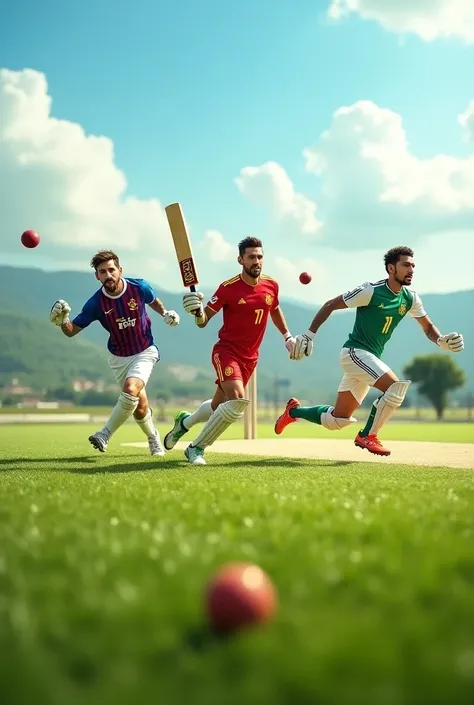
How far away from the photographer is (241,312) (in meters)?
8.79

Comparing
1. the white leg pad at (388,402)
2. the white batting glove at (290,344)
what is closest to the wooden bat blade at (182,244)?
the white batting glove at (290,344)

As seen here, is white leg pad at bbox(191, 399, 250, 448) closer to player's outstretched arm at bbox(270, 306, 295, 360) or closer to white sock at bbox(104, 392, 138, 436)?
white sock at bbox(104, 392, 138, 436)

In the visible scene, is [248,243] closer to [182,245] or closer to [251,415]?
[182,245]

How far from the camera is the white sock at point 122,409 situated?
9047mm

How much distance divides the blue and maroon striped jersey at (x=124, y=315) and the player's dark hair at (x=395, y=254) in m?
2.84

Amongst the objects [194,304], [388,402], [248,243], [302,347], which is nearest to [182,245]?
[248,243]

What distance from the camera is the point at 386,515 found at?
4.62m

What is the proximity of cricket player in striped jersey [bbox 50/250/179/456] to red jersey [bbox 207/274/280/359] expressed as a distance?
2.91ft

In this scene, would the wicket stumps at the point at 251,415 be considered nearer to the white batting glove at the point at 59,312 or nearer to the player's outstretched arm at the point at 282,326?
the player's outstretched arm at the point at 282,326

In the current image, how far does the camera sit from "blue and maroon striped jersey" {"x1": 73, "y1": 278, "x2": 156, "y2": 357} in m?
9.35

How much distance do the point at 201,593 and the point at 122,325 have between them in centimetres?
697

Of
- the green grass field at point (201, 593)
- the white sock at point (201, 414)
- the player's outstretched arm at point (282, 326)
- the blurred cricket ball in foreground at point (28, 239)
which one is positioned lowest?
the green grass field at point (201, 593)

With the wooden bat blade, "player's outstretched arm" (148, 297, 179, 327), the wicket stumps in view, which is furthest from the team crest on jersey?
the wicket stumps

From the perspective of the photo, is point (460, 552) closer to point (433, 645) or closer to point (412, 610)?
point (412, 610)
